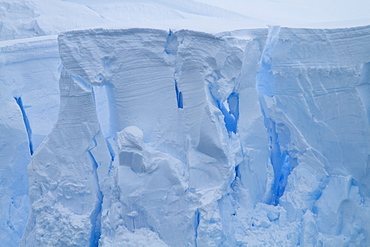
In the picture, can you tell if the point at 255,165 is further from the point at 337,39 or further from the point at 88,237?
the point at 88,237

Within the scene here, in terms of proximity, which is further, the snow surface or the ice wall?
the ice wall

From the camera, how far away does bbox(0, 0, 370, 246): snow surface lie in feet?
10.1

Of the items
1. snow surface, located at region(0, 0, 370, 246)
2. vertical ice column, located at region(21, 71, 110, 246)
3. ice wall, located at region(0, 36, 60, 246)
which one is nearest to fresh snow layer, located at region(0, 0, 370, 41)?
ice wall, located at region(0, 36, 60, 246)

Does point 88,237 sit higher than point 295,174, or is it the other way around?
point 295,174

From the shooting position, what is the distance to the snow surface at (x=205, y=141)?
3.08 meters

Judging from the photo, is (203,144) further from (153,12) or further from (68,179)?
(153,12)

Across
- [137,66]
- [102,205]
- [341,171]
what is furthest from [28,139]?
[341,171]

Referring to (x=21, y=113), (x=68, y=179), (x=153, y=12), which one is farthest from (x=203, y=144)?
(x=153, y=12)

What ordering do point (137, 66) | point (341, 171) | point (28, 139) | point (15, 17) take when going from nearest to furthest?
point (137, 66), point (341, 171), point (28, 139), point (15, 17)

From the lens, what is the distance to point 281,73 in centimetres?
345

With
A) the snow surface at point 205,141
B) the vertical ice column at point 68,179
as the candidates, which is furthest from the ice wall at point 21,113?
the vertical ice column at point 68,179

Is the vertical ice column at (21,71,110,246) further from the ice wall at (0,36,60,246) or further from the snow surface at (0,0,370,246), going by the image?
the ice wall at (0,36,60,246)

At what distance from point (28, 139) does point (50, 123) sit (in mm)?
264

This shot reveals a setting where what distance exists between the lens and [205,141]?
3104 mm
